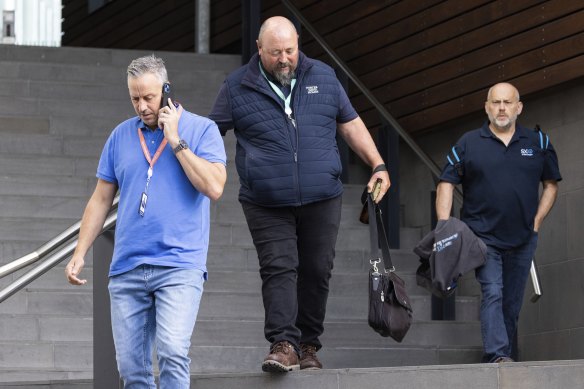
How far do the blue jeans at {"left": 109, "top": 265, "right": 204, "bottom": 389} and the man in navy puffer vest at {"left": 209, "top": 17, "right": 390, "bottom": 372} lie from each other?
0.83 meters

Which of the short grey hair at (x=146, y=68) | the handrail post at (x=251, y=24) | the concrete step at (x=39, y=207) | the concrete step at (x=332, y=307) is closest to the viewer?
the short grey hair at (x=146, y=68)

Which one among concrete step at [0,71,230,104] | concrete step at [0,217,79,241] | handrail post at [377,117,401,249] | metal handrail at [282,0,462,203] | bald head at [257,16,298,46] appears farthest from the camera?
concrete step at [0,71,230,104]

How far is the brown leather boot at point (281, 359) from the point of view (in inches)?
249

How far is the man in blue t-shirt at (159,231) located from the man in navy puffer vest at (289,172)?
30.8 inches

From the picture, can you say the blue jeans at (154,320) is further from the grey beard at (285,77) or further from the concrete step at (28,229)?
the concrete step at (28,229)

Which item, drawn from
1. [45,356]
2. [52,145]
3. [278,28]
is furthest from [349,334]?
[52,145]

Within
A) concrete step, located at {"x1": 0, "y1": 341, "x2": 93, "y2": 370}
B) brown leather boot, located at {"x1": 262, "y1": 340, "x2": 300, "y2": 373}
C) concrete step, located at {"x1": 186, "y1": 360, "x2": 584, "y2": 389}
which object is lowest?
concrete step, located at {"x1": 186, "y1": 360, "x2": 584, "y2": 389}

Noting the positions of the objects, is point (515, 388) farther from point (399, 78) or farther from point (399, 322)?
point (399, 78)

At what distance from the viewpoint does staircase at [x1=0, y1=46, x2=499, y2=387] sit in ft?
26.7

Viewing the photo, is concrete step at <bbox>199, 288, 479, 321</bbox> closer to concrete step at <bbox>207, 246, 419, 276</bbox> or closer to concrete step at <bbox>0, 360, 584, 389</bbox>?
concrete step at <bbox>207, 246, 419, 276</bbox>

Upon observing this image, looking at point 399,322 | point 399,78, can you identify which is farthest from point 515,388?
point 399,78

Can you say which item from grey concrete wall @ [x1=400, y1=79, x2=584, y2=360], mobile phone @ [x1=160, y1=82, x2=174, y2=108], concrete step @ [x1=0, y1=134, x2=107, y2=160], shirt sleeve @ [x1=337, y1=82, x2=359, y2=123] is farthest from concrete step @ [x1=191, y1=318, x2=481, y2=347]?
mobile phone @ [x1=160, y1=82, x2=174, y2=108]

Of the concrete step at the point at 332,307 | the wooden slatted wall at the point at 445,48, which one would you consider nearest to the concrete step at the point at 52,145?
the concrete step at the point at 332,307

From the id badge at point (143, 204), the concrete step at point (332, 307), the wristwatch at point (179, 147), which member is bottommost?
the concrete step at point (332, 307)
